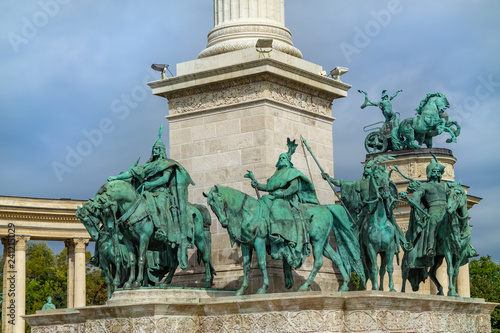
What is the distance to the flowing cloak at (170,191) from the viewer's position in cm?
2267

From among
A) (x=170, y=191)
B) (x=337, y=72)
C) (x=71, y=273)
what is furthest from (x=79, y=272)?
(x=170, y=191)

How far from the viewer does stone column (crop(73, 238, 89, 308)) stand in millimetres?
52094

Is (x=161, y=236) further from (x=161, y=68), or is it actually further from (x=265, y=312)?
(x=161, y=68)

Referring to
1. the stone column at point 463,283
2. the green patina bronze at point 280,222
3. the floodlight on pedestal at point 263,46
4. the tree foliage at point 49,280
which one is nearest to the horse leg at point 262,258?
the green patina bronze at point 280,222

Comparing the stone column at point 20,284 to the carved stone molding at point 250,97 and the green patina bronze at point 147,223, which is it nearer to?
the carved stone molding at point 250,97

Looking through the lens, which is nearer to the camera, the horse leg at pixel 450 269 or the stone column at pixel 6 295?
the horse leg at pixel 450 269

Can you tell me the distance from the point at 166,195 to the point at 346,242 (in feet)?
15.0

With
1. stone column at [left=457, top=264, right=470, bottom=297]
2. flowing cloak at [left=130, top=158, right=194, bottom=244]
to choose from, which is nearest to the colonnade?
stone column at [left=457, top=264, right=470, bottom=297]

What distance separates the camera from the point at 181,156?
26.3 m

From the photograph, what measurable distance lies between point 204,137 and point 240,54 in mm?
2401

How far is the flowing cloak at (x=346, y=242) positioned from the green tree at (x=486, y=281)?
44328mm

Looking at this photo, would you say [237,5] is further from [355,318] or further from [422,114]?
[422,114]

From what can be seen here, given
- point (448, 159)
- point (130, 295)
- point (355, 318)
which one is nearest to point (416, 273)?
point (355, 318)

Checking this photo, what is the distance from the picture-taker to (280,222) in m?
22.3
